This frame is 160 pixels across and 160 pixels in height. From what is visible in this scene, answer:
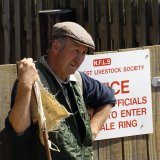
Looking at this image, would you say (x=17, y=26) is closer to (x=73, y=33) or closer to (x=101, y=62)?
(x=101, y=62)

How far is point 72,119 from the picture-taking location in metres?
3.87

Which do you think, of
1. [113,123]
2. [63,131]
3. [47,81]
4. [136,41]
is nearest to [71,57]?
[47,81]

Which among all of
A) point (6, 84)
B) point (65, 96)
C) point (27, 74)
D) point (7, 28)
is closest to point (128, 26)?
point (7, 28)

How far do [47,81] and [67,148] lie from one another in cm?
44

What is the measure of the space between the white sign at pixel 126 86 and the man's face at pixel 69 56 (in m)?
1.04

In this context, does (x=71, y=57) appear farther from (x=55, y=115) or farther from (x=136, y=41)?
(x=136, y=41)

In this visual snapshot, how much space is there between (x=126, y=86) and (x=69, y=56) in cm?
130

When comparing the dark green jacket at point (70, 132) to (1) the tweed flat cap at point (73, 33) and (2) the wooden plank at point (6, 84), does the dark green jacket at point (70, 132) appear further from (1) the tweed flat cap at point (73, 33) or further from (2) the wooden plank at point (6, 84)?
(2) the wooden plank at point (6, 84)

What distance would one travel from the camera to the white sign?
488cm

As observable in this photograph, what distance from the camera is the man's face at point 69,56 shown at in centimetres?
375

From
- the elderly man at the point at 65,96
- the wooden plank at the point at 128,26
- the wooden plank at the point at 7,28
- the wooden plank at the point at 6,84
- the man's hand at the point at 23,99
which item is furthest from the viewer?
the wooden plank at the point at 7,28

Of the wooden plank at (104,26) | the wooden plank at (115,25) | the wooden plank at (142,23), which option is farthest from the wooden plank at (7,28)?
the wooden plank at (142,23)

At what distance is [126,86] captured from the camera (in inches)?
195

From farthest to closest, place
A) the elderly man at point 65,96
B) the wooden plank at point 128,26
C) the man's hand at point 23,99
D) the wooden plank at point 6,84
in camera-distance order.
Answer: the wooden plank at point 128,26 < the wooden plank at point 6,84 < the elderly man at point 65,96 < the man's hand at point 23,99
